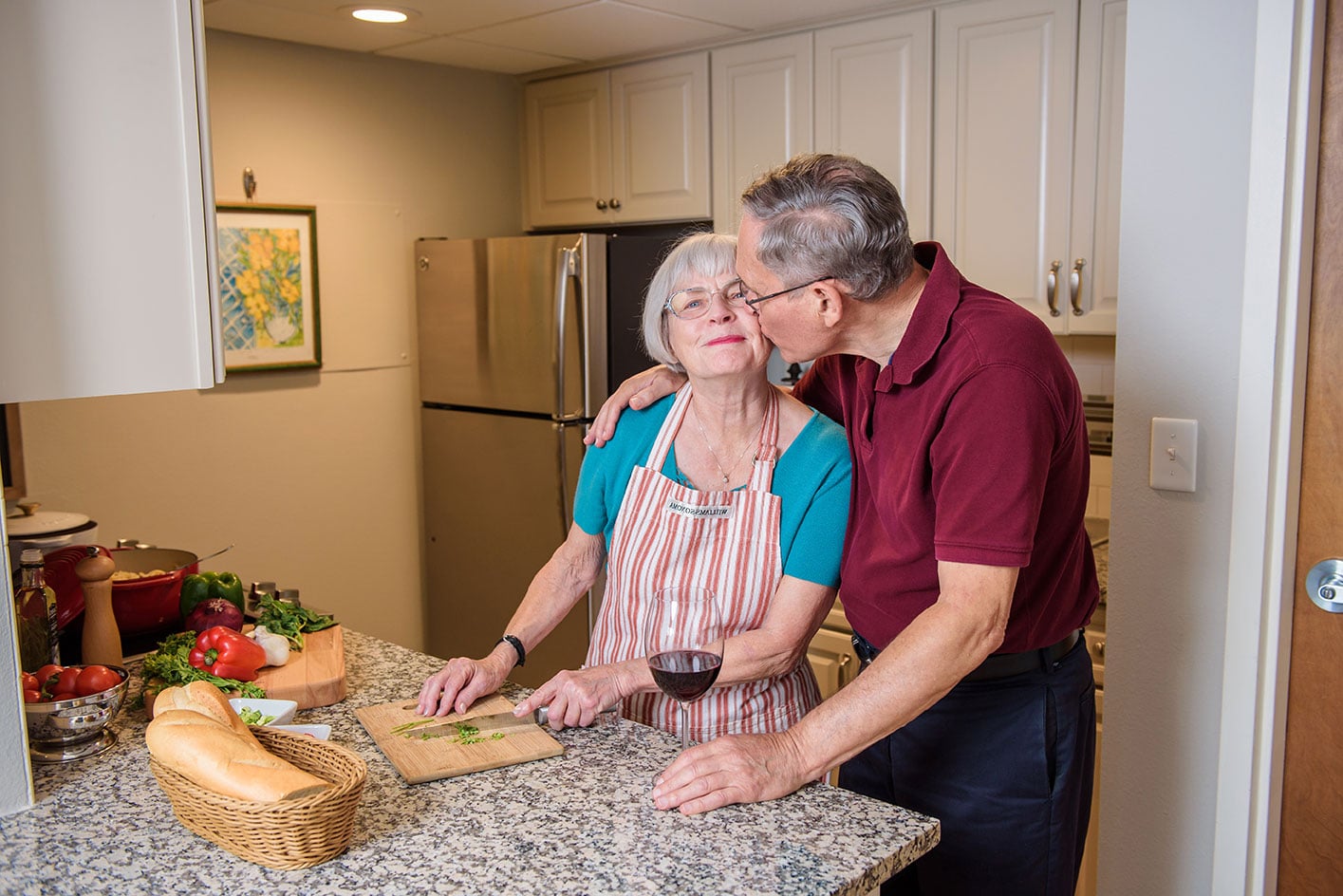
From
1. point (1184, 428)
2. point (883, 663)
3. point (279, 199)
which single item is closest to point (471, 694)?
point (883, 663)

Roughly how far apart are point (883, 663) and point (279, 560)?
8.44 ft

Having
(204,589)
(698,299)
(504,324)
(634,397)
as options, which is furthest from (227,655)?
(504,324)

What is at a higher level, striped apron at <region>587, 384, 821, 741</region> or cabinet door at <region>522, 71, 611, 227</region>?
cabinet door at <region>522, 71, 611, 227</region>

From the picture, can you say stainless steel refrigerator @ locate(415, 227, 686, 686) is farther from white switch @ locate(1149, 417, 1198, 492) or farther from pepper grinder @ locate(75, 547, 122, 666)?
white switch @ locate(1149, 417, 1198, 492)

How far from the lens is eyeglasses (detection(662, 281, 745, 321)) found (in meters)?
1.72

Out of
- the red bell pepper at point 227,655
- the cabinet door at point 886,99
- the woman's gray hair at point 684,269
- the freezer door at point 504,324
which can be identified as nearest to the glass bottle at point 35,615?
the red bell pepper at point 227,655

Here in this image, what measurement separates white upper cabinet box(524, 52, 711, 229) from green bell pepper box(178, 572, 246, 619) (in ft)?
6.35

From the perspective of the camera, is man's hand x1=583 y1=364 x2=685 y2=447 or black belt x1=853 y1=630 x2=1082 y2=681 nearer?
black belt x1=853 y1=630 x2=1082 y2=681

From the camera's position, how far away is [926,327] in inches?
55.9

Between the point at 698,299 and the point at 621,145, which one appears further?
the point at 621,145

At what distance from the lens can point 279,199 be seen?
335 centimetres

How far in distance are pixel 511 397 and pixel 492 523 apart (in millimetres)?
414

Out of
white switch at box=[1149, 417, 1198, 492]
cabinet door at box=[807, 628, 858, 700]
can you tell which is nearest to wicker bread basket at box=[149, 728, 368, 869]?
white switch at box=[1149, 417, 1198, 492]

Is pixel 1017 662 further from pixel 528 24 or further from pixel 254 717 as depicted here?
pixel 528 24
